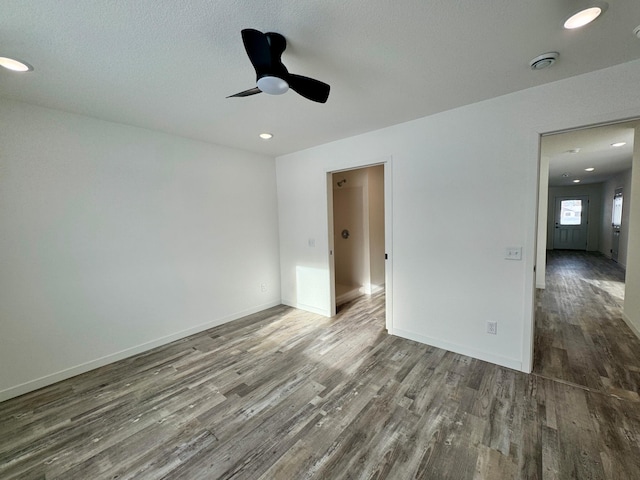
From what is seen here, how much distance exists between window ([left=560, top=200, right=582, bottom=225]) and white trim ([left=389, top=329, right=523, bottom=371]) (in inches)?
398

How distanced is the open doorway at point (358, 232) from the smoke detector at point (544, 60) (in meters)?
2.81

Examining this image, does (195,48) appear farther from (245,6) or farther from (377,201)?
(377,201)

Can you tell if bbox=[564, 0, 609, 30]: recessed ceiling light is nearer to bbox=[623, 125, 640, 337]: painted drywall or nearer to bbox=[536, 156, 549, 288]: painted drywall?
bbox=[623, 125, 640, 337]: painted drywall

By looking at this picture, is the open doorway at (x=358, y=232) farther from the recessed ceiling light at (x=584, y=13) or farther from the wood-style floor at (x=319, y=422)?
the recessed ceiling light at (x=584, y=13)

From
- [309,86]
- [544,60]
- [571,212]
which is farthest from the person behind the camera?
[571,212]

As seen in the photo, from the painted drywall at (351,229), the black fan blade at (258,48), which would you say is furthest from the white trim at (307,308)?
the black fan blade at (258,48)

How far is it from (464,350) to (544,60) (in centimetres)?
254

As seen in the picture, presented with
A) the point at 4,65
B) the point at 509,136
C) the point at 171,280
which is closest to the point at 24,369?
the point at 171,280

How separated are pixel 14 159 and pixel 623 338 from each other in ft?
20.9

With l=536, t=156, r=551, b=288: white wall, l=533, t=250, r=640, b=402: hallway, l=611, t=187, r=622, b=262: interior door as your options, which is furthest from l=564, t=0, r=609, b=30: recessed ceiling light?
l=611, t=187, r=622, b=262: interior door

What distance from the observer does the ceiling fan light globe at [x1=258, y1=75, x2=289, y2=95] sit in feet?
4.87

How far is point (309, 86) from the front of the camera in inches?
63.9

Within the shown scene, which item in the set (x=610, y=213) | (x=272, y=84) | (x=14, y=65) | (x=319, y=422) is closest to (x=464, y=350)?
(x=319, y=422)

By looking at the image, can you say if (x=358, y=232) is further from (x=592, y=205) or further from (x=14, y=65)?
(x=592, y=205)
